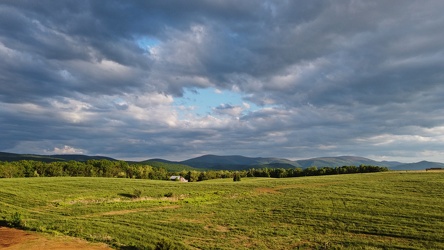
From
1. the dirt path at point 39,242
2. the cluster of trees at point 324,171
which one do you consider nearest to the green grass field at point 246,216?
the dirt path at point 39,242

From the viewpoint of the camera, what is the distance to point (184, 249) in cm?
2083

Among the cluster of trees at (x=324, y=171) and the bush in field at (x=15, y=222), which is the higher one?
the cluster of trees at (x=324, y=171)

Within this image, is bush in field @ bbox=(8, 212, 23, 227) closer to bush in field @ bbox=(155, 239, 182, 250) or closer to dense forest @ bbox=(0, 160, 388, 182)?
bush in field @ bbox=(155, 239, 182, 250)

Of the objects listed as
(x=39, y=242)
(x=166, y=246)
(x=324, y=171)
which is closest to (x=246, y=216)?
(x=166, y=246)

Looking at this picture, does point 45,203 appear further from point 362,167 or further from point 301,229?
point 362,167

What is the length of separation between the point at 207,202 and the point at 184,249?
70.6ft


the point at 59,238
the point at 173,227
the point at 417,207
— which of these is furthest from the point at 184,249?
the point at 417,207

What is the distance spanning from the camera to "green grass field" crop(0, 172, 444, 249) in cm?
2390

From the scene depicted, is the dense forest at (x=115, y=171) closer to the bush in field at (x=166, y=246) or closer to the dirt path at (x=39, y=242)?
the dirt path at (x=39, y=242)

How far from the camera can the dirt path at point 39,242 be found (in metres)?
20.9

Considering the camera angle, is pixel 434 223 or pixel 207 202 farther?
pixel 207 202

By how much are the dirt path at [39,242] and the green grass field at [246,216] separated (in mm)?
1113

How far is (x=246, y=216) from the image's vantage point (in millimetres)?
33375

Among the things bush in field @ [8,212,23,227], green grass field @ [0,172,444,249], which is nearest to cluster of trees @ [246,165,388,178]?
green grass field @ [0,172,444,249]
